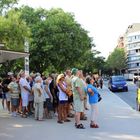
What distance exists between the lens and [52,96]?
16219mm

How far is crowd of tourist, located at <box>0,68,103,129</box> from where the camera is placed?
45.1ft

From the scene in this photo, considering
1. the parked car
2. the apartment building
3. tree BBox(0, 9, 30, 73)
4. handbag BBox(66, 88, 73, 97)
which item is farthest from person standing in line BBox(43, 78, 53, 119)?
the apartment building

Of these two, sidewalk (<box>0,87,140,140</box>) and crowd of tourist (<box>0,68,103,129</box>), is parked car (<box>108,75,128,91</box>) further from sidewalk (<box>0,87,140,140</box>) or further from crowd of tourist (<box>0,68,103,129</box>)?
sidewalk (<box>0,87,140,140</box>)

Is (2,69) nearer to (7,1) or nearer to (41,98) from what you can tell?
(7,1)

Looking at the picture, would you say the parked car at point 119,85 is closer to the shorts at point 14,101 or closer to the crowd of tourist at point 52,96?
the crowd of tourist at point 52,96

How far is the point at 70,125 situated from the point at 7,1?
65.4 feet

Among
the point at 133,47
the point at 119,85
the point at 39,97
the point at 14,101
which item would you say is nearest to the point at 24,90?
the point at 14,101

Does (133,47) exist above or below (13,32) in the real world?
above

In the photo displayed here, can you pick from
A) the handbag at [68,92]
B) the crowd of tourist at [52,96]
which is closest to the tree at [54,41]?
the crowd of tourist at [52,96]

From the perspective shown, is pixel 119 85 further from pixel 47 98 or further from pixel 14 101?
pixel 47 98

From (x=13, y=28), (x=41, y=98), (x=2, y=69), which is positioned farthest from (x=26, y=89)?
(x=2, y=69)

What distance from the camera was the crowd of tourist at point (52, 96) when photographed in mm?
13758

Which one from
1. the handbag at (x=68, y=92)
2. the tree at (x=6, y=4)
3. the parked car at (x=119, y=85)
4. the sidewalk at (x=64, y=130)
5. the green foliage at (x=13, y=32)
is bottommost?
the sidewalk at (x=64, y=130)

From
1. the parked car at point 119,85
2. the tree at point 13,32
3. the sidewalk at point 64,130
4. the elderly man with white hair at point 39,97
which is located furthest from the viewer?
the parked car at point 119,85
